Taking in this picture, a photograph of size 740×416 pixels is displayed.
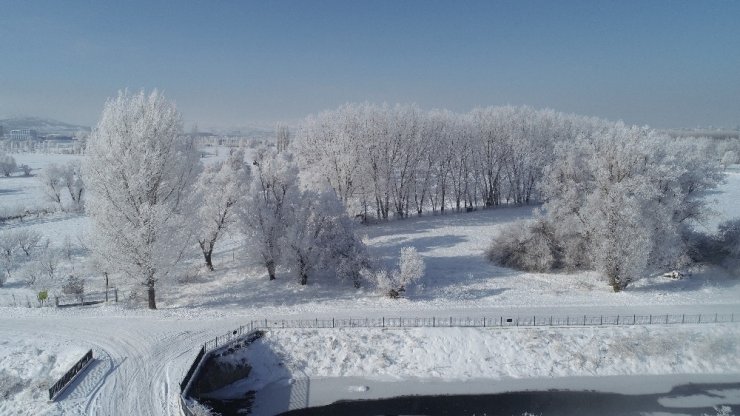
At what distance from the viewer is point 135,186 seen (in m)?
25.7

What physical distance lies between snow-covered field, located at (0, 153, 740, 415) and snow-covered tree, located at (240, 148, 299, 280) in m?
2.29

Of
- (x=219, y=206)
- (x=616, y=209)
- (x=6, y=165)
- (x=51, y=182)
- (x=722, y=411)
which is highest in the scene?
(x=6, y=165)

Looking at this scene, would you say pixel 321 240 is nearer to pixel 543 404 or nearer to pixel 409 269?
pixel 409 269

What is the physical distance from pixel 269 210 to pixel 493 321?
55.6 ft

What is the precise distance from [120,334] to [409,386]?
14.8 meters

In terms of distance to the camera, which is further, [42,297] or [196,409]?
→ [42,297]

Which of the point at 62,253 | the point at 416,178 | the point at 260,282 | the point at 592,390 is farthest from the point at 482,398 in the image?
the point at 416,178

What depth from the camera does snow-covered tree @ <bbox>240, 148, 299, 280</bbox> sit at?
33.2m

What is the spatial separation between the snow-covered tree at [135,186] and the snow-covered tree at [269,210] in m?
6.52

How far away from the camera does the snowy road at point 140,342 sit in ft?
60.2

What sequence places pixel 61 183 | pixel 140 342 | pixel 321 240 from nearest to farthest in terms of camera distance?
1. pixel 140 342
2. pixel 321 240
3. pixel 61 183

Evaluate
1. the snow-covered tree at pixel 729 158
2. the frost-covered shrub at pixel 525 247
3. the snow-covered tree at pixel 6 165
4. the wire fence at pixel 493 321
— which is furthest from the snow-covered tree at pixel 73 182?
the snow-covered tree at pixel 729 158

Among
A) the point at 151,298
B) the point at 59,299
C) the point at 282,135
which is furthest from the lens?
the point at 282,135

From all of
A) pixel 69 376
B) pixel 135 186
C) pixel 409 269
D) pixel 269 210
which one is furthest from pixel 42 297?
pixel 409 269
